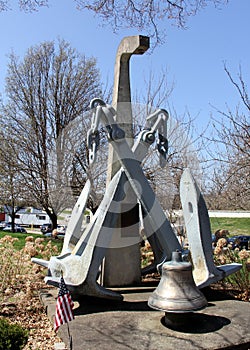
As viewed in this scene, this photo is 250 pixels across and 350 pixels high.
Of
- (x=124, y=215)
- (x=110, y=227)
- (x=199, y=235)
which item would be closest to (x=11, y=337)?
(x=110, y=227)

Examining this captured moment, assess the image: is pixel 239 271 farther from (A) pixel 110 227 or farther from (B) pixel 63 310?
(B) pixel 63 310

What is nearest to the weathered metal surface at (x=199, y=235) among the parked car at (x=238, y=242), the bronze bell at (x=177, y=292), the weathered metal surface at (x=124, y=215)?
the bronze bell at (x=177, y=292)

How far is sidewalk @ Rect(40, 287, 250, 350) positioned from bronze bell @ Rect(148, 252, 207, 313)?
287 mm

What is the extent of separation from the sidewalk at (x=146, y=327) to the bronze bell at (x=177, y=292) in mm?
287

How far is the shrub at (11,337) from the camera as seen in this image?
3.20 m

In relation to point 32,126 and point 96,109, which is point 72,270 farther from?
point 32,126

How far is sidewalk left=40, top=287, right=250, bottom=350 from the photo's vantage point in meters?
3.71

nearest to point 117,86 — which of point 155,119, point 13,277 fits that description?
point 155,119

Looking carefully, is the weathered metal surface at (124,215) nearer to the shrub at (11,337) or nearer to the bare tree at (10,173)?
the shrub at (11,337)

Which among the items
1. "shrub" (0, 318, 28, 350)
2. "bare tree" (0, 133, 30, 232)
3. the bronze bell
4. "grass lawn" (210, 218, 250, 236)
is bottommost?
"grass lawn" (210, 218, 250, 236)

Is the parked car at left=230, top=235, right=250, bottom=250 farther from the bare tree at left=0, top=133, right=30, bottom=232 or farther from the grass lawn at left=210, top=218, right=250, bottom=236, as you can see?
the bare tree at left=0, top=133, right=30, bottom=232

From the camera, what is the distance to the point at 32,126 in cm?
1491

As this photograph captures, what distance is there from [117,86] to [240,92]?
7.69 feet

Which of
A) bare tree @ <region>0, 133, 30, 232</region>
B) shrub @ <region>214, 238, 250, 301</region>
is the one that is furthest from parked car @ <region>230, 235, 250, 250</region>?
bare tree @ <region>0, 133, 30, 232</region>
